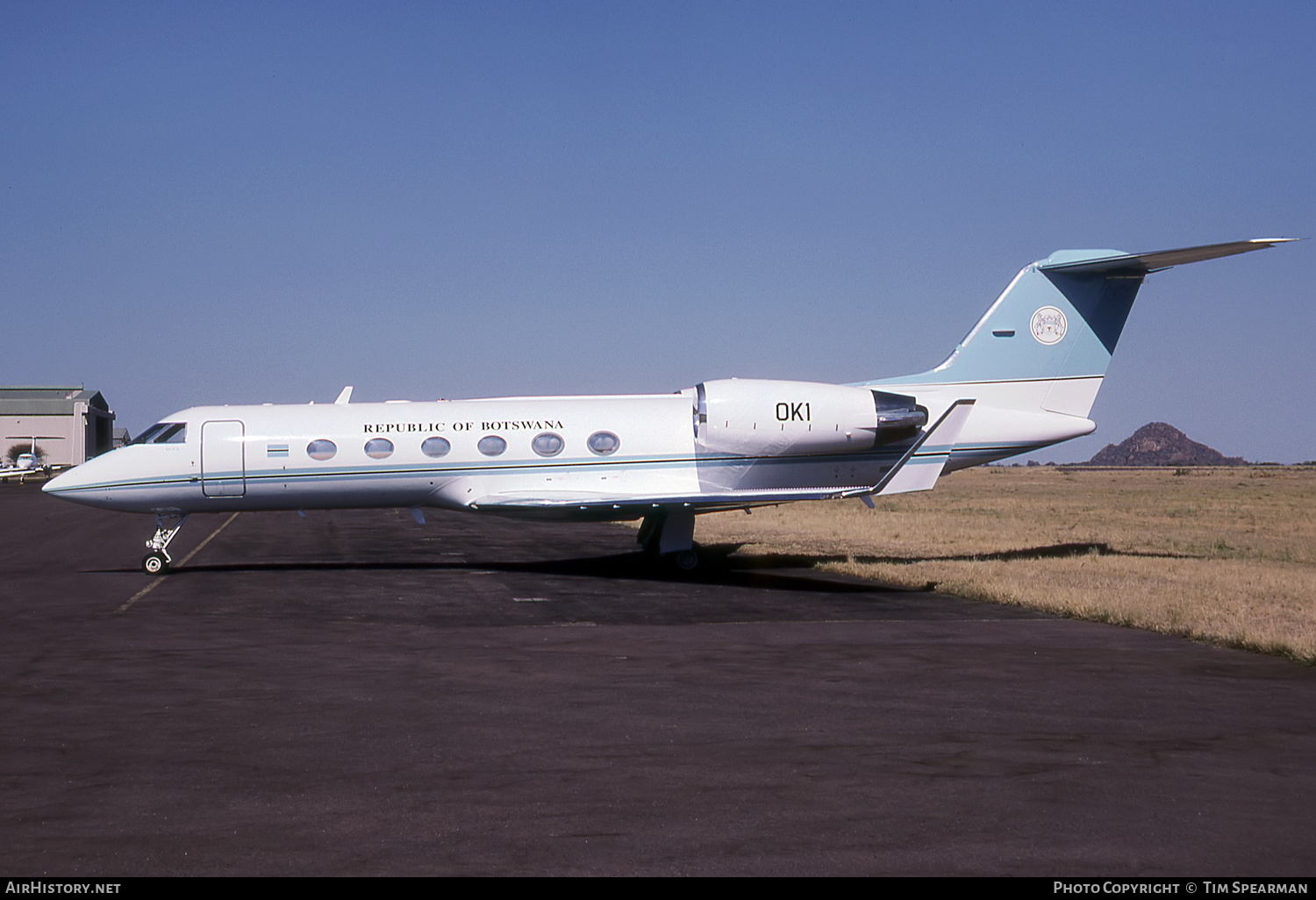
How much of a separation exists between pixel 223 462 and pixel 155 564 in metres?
2.21

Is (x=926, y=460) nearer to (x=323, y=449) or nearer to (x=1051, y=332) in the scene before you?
(x=1051, y=332)

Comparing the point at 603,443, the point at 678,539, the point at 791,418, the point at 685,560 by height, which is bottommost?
the point at 685,560

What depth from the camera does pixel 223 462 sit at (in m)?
20.9

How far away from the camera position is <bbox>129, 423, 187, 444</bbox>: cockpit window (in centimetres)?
2125

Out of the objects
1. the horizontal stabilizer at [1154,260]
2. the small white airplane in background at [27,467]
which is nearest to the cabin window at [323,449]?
the horizontal stabilizer at [1154,260]

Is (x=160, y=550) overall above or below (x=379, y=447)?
below

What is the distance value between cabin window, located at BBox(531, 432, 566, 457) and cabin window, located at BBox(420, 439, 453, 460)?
1.59 metres

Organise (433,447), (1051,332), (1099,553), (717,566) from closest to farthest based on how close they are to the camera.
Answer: (433,447) → (1051,332) → (717,566) → (1099,553)

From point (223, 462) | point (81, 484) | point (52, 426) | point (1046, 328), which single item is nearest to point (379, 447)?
point (223, 462)

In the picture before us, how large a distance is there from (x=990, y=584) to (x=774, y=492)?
3908mm

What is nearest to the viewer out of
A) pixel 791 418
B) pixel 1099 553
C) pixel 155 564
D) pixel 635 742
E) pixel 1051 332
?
pixel 635 742

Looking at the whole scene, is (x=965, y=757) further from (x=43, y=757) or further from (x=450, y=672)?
(x=43, y=757)

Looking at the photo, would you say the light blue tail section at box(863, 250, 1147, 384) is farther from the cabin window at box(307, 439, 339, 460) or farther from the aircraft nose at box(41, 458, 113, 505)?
the aircraft nose at box(41, 458, 113, 505)
